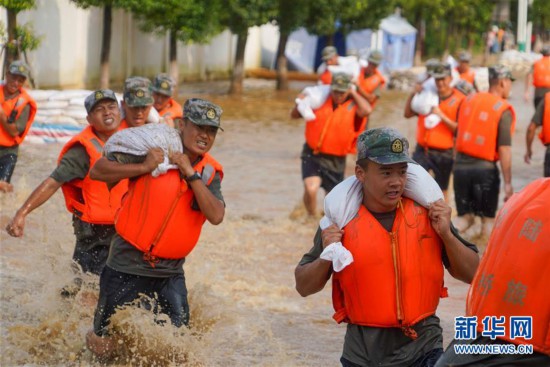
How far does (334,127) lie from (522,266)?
7633mm

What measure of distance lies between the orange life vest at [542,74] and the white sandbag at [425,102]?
9.17m

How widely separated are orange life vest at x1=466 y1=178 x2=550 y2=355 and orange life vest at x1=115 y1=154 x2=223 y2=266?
2417 mm

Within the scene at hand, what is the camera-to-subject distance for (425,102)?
1152 centimetres

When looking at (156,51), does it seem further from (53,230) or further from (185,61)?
(53,230)

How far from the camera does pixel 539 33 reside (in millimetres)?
64000

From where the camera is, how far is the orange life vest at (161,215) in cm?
568

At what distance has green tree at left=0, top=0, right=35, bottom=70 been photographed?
17766 mm

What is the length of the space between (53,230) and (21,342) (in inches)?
82.0

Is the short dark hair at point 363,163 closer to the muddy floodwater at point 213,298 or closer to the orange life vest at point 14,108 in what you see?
the muddy floodwater at point 213,298

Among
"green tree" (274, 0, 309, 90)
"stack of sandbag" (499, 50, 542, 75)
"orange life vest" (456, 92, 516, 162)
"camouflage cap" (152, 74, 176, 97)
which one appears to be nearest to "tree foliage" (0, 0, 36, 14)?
"camouflage cap" (152, 74, 176, 97)

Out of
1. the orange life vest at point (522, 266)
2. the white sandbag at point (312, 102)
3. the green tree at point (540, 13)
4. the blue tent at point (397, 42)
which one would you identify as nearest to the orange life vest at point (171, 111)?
the white sandbag at point (312, 102)

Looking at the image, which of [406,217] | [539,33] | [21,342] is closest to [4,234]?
[21,342]

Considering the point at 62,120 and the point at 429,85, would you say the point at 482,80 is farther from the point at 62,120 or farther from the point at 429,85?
the point at 429,85

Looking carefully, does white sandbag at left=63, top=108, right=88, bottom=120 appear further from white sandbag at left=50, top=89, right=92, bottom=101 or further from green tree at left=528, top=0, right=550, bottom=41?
green tree at left=528, top=0, right=550, bottom=41
